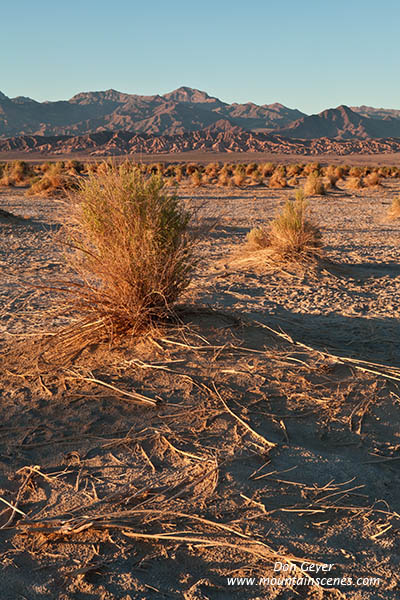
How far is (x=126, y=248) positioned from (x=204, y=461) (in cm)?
192

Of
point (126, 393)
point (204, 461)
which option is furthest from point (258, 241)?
point (204, 461)

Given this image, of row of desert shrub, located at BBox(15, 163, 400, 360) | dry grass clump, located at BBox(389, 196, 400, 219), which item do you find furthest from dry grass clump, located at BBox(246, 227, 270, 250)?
dry grass clump, located at BBox(389, 196, 400, 219)

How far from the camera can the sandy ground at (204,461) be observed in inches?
90.4

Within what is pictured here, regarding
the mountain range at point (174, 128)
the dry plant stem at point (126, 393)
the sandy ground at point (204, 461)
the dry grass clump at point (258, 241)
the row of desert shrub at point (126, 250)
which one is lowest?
the sandy ground at point (204, 461)

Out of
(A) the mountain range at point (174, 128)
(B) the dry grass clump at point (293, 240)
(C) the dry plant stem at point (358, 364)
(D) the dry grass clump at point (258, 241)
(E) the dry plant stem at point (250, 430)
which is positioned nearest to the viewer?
(E) the dry plant stem at point (250, 430)

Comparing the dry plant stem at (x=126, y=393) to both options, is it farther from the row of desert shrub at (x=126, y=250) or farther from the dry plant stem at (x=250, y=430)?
the row of desert shrub at (x=126, y=250)

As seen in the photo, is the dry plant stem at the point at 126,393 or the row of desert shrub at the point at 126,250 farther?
the row of desert shrub at the point at 126,250

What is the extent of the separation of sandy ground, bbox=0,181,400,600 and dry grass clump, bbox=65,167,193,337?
0.26 meters

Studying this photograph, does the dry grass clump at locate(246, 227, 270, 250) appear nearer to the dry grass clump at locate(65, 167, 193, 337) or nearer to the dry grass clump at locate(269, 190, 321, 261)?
the dry grass clump at locate(269, 190, 321, 261)

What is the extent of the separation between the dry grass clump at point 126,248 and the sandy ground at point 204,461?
10.4 inches

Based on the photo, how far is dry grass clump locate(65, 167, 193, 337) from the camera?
431 centimetres

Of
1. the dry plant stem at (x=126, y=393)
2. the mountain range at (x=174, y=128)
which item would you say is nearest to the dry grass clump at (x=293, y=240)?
the dry plant stem at (x=126, y=393)

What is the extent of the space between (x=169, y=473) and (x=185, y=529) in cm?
46

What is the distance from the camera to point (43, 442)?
10.7ft
